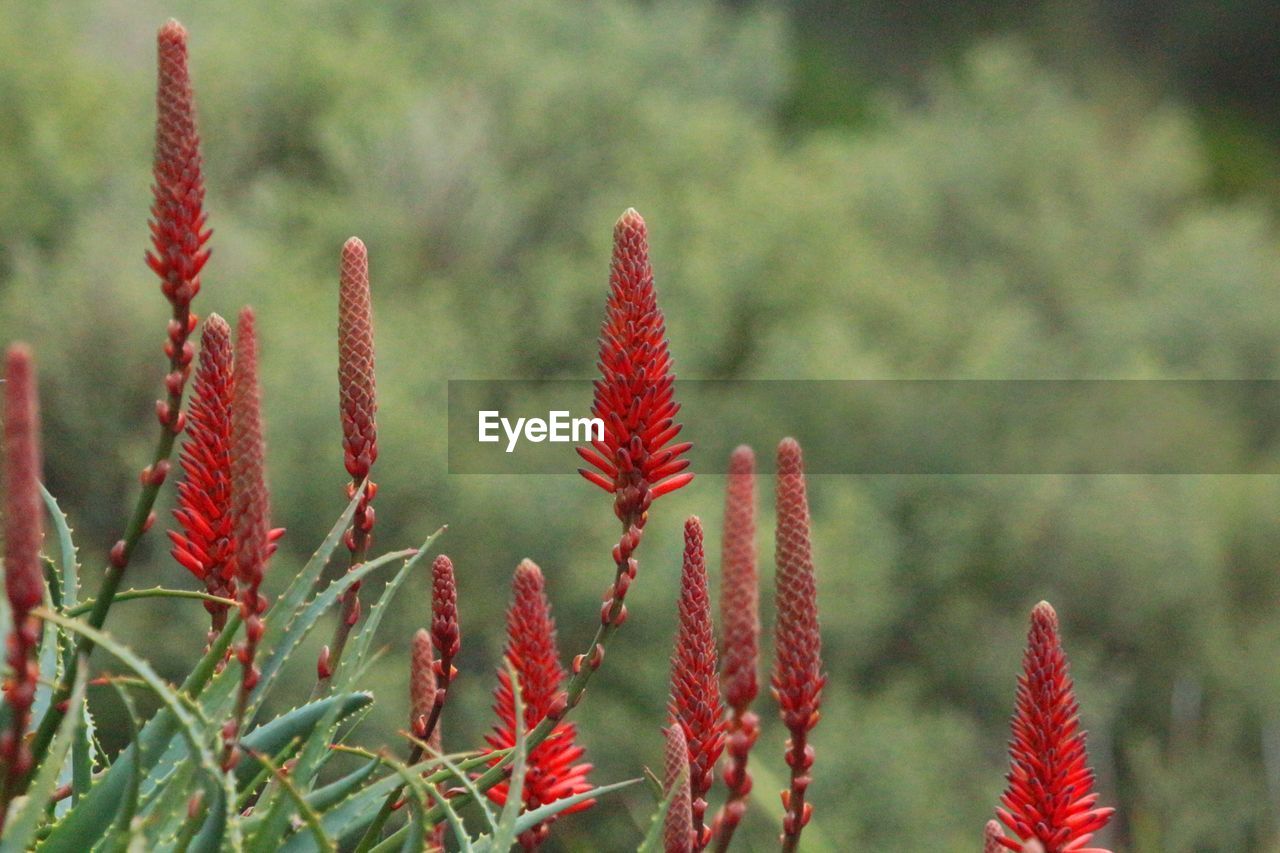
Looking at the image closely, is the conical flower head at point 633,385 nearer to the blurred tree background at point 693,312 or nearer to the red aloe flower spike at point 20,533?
the red aloe flower spike at point 20,533

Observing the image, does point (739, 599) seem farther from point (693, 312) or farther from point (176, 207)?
point (693, 312)

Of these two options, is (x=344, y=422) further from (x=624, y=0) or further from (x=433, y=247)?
(x=624, y=0)

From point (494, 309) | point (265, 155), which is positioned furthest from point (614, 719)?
point (265, 155)

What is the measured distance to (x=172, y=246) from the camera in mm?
1226

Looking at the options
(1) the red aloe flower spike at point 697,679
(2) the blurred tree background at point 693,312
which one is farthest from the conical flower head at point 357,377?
(2) the blurred tree background at point 693,312

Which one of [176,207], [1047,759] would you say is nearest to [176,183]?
[176,207]

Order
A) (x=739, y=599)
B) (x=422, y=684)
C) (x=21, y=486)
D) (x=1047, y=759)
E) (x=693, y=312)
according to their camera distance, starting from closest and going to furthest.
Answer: (x=21, y=486), (x=739, y=599), (x=1047, y=759), (x=422, y=684), (x=693, y=312)

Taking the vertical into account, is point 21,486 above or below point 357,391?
below

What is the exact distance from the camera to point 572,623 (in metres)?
11.9

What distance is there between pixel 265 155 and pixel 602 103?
11.1 ft

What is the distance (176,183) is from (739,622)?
1.68 feet

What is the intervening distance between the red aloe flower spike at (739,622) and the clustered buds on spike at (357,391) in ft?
1.20

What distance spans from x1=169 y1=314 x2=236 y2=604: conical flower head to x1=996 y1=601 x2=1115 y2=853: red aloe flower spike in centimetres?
59

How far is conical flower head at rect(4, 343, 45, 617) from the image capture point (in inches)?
33.4
